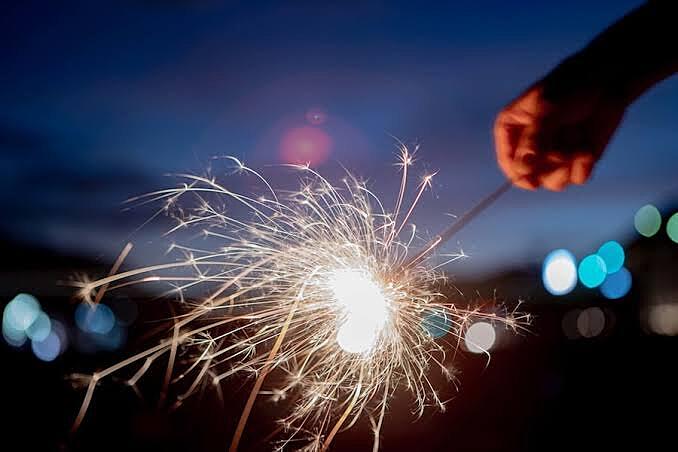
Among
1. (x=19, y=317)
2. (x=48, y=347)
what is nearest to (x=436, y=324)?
(x=48, y=347)

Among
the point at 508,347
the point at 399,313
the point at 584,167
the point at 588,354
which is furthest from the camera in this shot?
the point at 508,347

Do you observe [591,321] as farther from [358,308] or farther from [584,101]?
[584,101]

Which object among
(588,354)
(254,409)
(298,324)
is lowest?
(298,324)

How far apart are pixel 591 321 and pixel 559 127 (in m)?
26.1

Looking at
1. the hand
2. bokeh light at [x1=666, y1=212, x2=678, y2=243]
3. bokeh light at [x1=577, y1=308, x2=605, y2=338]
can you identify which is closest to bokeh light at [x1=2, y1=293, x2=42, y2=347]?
the hand

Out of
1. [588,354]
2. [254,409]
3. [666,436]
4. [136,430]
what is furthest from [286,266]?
[588,354]

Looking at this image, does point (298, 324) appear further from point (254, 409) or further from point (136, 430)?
point (254, 409)

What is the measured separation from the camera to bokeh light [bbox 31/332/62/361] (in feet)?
39.8

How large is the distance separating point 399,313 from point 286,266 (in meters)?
0.46

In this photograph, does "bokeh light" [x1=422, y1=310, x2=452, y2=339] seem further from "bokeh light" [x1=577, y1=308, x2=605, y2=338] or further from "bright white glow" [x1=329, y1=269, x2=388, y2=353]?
"bokeh light" [x1=577, y1=308, x2=605, y2=338]

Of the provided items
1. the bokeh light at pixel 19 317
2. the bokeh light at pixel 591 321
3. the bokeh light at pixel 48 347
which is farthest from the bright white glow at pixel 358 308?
the bokeh light at pixel 591 321

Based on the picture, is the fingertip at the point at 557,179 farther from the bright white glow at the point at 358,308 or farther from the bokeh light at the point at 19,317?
the bokeh light at the point at 19,317

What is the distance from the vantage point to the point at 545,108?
5.62 ft

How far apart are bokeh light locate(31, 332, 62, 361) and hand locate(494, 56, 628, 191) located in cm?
1100
